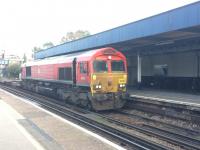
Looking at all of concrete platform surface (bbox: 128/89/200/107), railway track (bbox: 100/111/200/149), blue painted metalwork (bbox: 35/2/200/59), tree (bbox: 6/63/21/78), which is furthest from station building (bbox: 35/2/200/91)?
tree (bbox: 6/63/21/78)

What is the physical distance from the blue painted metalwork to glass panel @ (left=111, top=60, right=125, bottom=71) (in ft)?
12.1

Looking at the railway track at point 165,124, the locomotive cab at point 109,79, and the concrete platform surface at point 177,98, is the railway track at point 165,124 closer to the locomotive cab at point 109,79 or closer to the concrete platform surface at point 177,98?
the locomotive cab at point 109,79

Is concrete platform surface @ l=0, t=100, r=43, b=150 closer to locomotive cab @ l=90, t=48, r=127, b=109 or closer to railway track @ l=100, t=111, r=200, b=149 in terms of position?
railway track @ l=100, t=111, r=200, b=149

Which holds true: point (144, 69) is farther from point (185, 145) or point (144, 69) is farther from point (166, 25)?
point (185, 145)

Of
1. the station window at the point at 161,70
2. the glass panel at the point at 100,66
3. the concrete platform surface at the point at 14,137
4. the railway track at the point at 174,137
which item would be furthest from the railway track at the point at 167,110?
the station window at the point at 161,70

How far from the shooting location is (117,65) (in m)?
19.8

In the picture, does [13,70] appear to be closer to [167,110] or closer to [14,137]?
[167,110]

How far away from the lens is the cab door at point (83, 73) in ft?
63.0

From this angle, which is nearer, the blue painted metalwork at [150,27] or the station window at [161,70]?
the blue painted metalwork at [150,27]

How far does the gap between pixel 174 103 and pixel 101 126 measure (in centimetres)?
450

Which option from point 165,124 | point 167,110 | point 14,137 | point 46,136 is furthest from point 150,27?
point 14,137

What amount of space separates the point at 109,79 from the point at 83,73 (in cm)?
143

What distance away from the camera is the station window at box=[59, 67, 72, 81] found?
71.7ft

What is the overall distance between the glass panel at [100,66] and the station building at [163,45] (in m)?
4.66
